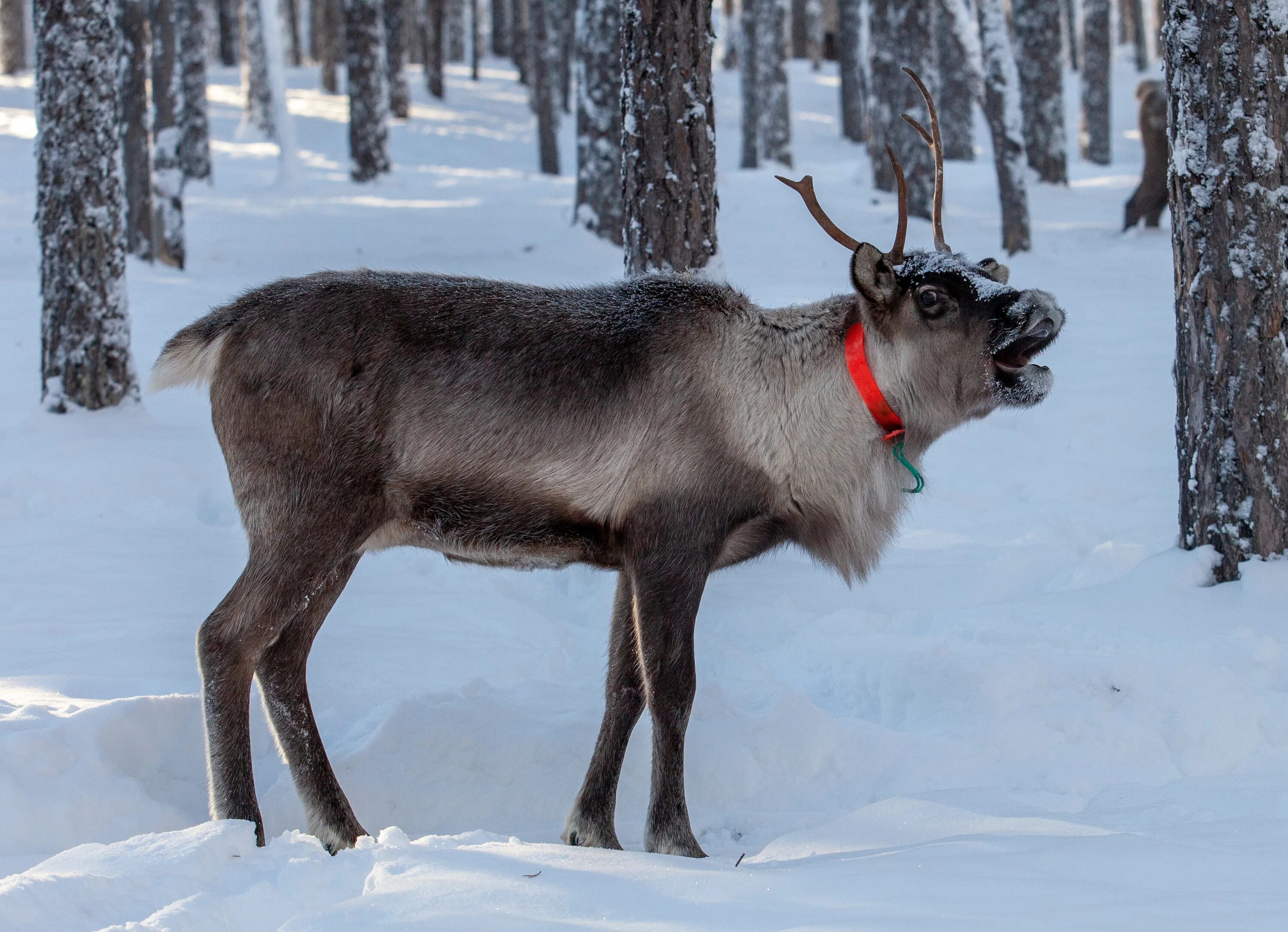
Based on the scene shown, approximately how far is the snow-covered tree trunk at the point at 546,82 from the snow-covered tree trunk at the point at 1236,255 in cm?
1600

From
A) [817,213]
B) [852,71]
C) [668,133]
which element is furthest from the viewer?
[852,71]

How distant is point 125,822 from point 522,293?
187cm

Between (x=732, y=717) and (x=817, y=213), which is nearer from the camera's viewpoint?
(x=817, y=213)

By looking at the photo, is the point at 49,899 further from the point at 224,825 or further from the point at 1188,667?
the point at 1188,667

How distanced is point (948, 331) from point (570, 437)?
1.14 metres

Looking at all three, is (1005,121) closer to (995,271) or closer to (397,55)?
(995,271)

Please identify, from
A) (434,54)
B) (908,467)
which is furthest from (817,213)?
(434,54)

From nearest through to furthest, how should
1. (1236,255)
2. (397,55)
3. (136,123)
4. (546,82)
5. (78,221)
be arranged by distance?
1. (1236,255)
2. (78,221)
3. (136,123)
4. (546,82)
5. (397,55)

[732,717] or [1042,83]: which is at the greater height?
[1042,83]

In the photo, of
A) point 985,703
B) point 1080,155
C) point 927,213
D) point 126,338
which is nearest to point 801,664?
point 985,703

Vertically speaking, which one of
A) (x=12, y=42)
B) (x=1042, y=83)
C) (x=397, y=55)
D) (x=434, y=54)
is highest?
(x=12, y=42)

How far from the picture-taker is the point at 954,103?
1752 cm

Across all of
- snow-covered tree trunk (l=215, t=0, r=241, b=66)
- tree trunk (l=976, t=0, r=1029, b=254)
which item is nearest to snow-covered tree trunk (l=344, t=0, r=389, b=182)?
tree trunk (l=976, t=0, r=1029, b=254)

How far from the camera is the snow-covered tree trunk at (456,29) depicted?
34344 mm
